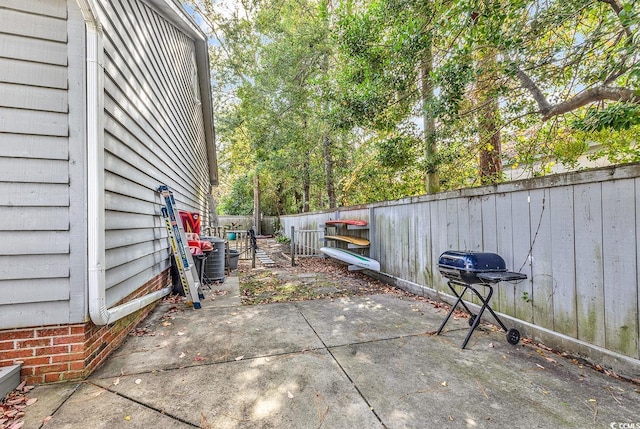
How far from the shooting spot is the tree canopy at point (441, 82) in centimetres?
355

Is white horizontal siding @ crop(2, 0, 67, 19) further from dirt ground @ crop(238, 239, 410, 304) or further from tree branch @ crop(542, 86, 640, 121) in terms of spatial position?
tree branch @ crop(542, 86, 640, 121)

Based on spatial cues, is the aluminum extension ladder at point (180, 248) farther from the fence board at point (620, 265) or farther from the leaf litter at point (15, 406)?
the fence board at point (620, 265)

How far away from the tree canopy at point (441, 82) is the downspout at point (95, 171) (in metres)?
3.99

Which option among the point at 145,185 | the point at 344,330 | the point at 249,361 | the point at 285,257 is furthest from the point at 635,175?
the point at 285,257

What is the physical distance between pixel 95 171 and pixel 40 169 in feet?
1.22

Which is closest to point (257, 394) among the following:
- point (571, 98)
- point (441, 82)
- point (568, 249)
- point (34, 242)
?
point (34, 242)

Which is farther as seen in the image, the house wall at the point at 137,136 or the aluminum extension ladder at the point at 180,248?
the aluminum extension ladder at the point at 180,248

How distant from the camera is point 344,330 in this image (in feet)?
10.6

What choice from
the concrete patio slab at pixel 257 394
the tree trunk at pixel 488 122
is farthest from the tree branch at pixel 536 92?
the concrete patio slab at pixel 257 394

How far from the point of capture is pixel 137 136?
337 cm

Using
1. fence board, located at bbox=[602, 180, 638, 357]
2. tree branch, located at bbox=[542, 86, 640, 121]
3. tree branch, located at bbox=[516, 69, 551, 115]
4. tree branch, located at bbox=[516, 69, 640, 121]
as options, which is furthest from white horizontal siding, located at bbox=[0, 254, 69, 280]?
tree branch, located at bbox=[516, 69, 551, 115]

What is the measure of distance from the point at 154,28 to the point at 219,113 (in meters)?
12.9

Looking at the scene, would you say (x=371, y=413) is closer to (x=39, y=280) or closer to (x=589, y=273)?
(x=589, y=273)

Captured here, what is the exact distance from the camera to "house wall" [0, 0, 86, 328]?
2.12 m
